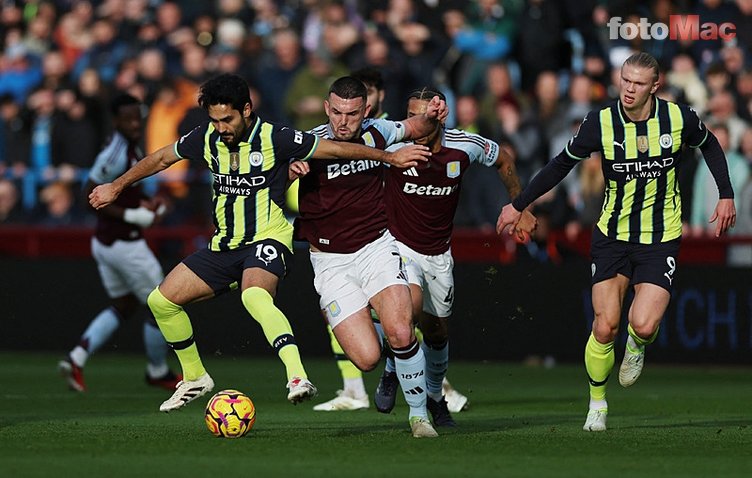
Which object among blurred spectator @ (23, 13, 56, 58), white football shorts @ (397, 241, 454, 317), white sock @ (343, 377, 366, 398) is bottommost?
white sock @ (343, 377, 366, 398)

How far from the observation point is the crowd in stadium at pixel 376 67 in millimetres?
16922

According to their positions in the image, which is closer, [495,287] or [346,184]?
[346,184]

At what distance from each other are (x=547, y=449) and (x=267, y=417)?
9.11 ft

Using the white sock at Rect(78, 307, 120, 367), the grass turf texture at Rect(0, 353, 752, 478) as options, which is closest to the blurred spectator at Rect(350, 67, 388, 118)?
the grass turf texture at Rect(0, 353, 752, 478)

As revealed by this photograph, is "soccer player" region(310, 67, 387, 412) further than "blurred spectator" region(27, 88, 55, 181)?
No

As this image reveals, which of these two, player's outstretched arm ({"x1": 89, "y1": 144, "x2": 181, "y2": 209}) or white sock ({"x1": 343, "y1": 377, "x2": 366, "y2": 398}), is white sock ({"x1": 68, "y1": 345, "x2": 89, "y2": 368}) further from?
player's outstretched arm ({"x1": 89, "y1": 144, "x2": 181, "y2": 209})

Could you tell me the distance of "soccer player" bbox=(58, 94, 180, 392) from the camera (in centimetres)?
1352

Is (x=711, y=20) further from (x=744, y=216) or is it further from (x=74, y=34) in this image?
(x=74, y=34)

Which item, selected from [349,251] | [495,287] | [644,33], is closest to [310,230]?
[349,251]

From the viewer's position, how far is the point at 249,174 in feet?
32.5

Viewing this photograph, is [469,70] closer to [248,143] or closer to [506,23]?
[506,23]

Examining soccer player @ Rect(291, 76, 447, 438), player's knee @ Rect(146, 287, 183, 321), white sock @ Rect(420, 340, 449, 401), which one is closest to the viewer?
soccer player @ Rect(291, 76, 447, 438)

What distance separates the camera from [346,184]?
1016cm

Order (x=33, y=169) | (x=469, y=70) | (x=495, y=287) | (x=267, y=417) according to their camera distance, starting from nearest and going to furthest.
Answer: (x=267, y=417) < (x=495, y=287) < (x=469, y=70) < (x=33, y=169)
